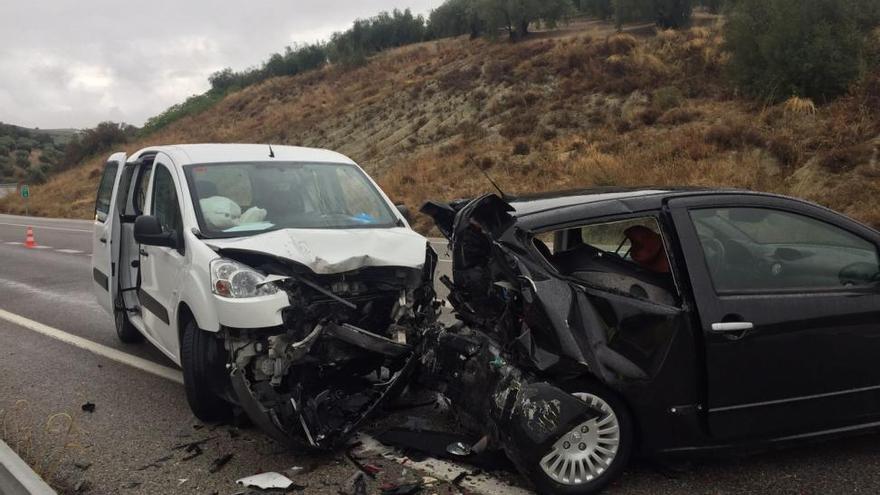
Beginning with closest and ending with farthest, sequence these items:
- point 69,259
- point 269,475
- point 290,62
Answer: point 269,475 < point 69,259 < point 290,62

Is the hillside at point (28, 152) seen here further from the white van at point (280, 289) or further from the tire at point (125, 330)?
the white van at point (280, 289)

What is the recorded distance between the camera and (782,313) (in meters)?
3.64

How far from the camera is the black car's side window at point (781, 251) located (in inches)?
148

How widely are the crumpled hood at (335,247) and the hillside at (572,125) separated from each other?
1161 cm

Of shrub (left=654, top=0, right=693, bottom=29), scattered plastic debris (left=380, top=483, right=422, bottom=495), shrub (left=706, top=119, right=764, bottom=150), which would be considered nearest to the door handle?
scattered plastic debris (left=380, top=483, right=422, bottom=495)

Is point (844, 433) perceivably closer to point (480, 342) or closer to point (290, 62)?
point (480, 342)

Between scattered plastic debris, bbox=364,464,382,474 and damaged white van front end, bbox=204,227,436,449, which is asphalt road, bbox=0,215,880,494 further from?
damaged white van front end, bbox=204,227,436,449

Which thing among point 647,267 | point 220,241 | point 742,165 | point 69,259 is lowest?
point 742,165

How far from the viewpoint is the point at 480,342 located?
4.10 meters

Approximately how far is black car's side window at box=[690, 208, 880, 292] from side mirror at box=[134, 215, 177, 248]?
3.39 metres

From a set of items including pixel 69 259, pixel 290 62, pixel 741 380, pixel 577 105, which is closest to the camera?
pixel 741 380

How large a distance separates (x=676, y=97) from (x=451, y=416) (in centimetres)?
2138

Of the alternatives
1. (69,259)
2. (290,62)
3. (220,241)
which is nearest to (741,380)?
(220,241)

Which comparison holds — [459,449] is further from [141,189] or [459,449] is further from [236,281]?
[141,189]
